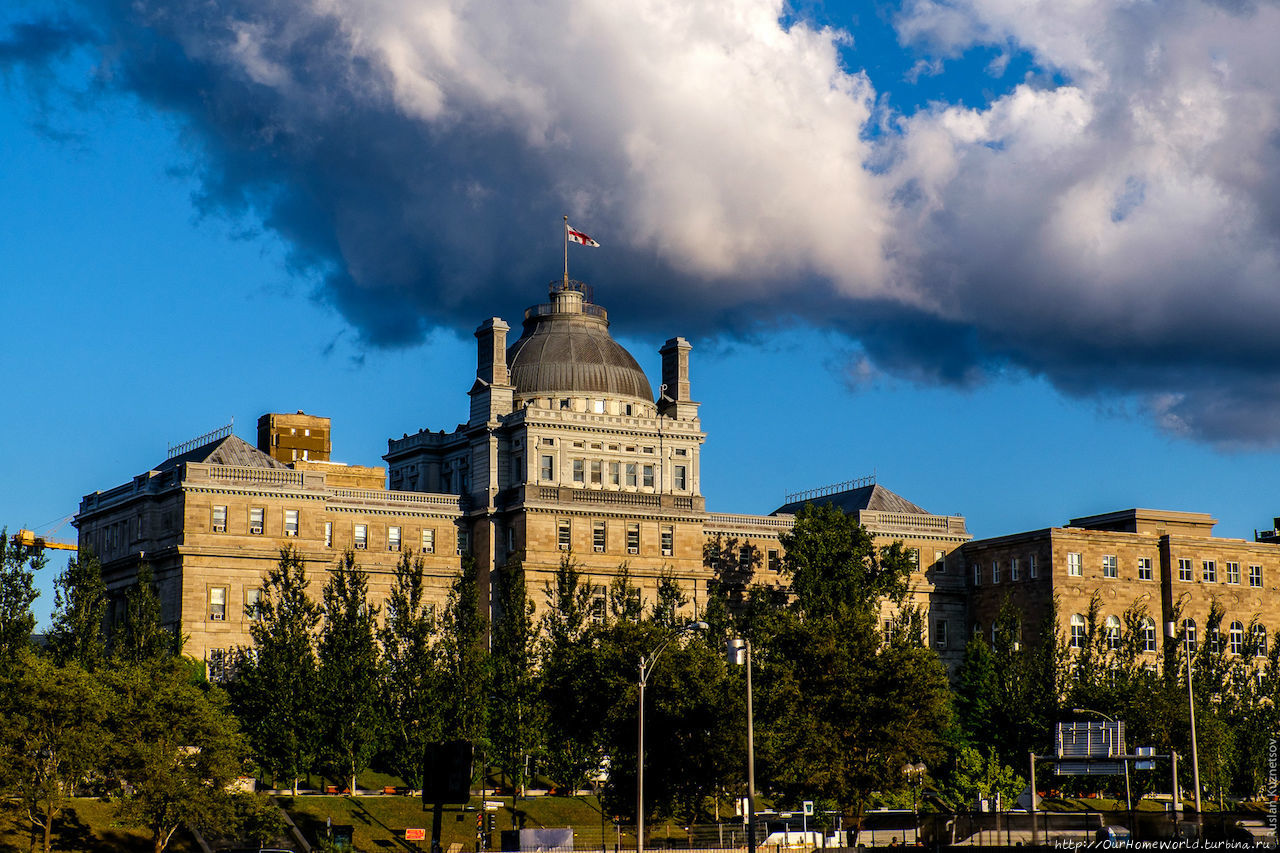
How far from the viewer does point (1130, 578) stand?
448ft

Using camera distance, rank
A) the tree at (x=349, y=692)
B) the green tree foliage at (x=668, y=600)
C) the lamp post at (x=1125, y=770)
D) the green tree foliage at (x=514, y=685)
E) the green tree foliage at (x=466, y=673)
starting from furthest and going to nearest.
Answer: the green tree foliage at (x=668, y=600)
the green tree foliage at (x=466, y=673)
the green tree foliage at (x=514, y=685)
the tree at (x=349, y=692)
the lamp post at (x=1125, y=770)

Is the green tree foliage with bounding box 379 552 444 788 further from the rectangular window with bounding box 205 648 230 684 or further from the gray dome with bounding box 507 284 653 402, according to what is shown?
the gray dome with bounding box 507 284 653 402

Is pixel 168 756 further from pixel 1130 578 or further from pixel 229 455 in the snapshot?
pixel 1130 578

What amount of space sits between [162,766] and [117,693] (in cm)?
737

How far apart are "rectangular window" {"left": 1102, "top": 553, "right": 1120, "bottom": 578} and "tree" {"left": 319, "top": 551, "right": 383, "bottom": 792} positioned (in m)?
56.6

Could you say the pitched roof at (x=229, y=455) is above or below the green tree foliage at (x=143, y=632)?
above

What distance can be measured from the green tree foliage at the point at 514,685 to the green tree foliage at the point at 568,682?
1032mm

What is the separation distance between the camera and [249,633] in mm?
114375

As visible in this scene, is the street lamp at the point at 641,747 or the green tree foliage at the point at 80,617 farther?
the green tree foliage at the point at 80,617

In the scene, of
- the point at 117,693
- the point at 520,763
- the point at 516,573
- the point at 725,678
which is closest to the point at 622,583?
the point at 516,573

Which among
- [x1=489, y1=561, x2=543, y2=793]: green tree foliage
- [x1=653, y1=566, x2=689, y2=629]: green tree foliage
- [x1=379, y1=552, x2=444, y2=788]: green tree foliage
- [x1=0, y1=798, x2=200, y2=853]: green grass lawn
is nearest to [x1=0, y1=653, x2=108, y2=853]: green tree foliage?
[x1=0, y1=798, x2=200, y2=853]: green grass lawn

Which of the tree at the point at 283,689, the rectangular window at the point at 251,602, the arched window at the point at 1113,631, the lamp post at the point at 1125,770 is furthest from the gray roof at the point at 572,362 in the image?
the lamp post at the point at 1125,770

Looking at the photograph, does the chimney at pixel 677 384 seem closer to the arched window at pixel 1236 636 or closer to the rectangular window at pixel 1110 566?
the rectangular window at pixel 1110 566

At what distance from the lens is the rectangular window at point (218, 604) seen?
114 meters
